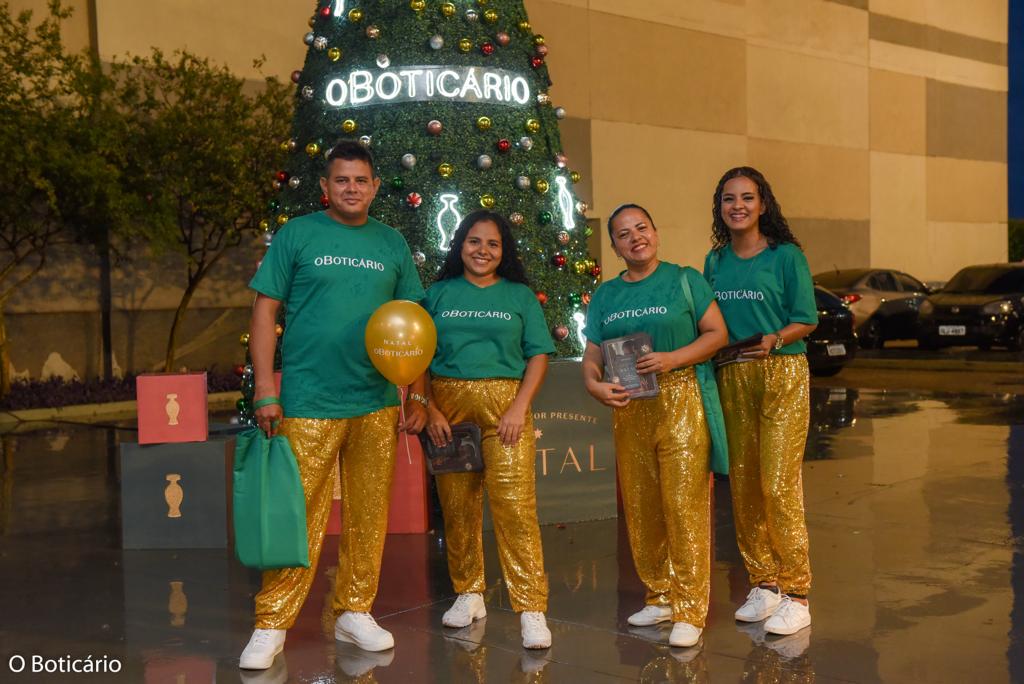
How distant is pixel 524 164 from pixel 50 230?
Result: 10.3m

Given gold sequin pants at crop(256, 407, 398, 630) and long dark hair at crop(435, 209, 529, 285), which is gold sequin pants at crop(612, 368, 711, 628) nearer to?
long dark hair at crop(435, 209, 529, 285)

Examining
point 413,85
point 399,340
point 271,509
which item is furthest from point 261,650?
point 413,85

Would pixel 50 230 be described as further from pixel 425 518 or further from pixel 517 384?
pixel 517 384

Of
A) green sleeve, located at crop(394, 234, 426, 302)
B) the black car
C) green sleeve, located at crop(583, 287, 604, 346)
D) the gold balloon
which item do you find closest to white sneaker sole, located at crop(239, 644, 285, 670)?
the gold balloon

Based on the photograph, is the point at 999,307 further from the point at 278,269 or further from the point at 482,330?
the point at 278,269

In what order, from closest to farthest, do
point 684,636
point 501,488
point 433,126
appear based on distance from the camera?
point 684,636 < point 501,488 < point 433,126

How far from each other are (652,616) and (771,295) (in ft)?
4.62

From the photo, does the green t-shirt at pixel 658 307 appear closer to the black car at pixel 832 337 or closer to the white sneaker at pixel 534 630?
the white sneaker at pixel 534 630

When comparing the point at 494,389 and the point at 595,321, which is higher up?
the point at 595,321

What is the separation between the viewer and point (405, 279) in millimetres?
4707

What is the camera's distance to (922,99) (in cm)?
3033

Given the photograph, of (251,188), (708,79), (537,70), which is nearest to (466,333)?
(537,70)

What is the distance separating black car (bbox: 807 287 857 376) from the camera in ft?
51.6

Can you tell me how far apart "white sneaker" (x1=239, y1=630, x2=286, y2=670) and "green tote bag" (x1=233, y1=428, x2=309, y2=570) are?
0.29m
